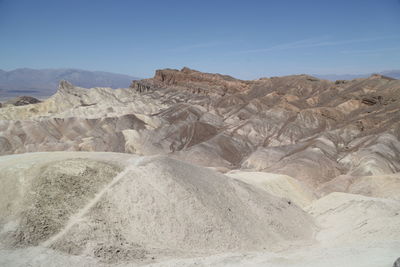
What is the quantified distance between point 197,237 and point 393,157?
34152 millimetres

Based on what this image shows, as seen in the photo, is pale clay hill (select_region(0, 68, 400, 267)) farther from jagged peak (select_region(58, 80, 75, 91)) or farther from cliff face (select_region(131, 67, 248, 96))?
jagged peak (select_region(58, 80, 75, 91))

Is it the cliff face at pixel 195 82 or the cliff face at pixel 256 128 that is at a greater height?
the cliff face at pixel 195 82

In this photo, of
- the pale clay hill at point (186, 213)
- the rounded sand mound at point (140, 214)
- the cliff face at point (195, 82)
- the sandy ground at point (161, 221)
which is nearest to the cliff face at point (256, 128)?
the pale clay hill at point (186, 213)

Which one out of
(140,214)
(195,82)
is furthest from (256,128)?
(195,82)

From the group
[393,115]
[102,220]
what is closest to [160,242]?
[102,220]

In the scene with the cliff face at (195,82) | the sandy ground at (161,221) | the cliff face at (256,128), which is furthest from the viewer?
the cliff face at (195,82)

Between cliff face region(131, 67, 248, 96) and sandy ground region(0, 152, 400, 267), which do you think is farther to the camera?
cliff face region(131, 67, 248, 96)

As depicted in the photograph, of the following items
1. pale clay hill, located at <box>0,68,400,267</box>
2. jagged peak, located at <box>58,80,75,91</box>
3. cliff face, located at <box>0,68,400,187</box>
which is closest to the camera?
pale clay hill, located at <box>0,68,400,267</box>

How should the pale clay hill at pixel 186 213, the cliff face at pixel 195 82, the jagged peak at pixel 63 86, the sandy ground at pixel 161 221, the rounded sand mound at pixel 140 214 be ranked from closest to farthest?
1. the sandy ground at pixel 161 221
2. the pale clay hill at pixel 186 213
3. the rounded sand mound at pixel 140 214
4. the jagged peak at pixel 63 86
5. the cliff face at pixel 195 82

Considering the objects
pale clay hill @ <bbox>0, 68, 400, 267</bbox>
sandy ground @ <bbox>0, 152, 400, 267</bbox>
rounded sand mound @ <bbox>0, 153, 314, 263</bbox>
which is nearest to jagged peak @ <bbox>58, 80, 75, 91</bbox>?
pale clay hill @ <bbox>0, 68, 400, 267</bbox>

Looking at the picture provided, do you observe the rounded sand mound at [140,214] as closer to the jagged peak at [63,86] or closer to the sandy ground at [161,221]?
the sandy ground at [161,221]

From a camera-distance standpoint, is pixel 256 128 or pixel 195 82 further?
pixel 195 82

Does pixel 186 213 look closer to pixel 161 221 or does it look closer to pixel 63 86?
pixel 161 221

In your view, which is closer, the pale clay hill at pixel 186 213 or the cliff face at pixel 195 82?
the pale clay hill at pixel 186 213
